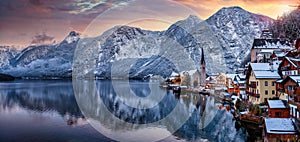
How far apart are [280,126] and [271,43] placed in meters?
37.4

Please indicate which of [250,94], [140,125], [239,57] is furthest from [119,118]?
[239,57]

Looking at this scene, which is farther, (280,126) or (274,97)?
(274,97)

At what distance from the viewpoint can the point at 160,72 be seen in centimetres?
18200

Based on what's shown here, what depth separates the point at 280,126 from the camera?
19.6 metres

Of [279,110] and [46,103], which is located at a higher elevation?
[279,110]

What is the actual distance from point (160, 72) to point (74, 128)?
15449 cm

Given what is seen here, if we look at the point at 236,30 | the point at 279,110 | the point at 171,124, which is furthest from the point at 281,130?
the point at 236,30

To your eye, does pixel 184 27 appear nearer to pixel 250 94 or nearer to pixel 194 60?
pixel 194 60

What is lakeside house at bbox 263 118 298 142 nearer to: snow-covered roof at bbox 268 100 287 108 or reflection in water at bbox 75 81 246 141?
reflection in water at bbox 75 81 246 141

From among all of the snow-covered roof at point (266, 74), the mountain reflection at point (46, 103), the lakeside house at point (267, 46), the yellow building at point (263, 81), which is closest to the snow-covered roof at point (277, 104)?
the yellow building at point (263, 81)

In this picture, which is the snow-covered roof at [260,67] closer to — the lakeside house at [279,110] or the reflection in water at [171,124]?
the reflection in water at [171,124]

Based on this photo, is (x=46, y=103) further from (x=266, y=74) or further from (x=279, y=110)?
(x=279, y=110)

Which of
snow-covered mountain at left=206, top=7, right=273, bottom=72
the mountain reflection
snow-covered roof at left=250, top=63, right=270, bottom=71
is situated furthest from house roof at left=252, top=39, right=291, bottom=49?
snow-covered mountain at left=206, top=7, right=273, bottom=72

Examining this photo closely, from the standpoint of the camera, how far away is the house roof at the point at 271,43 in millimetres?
51500
